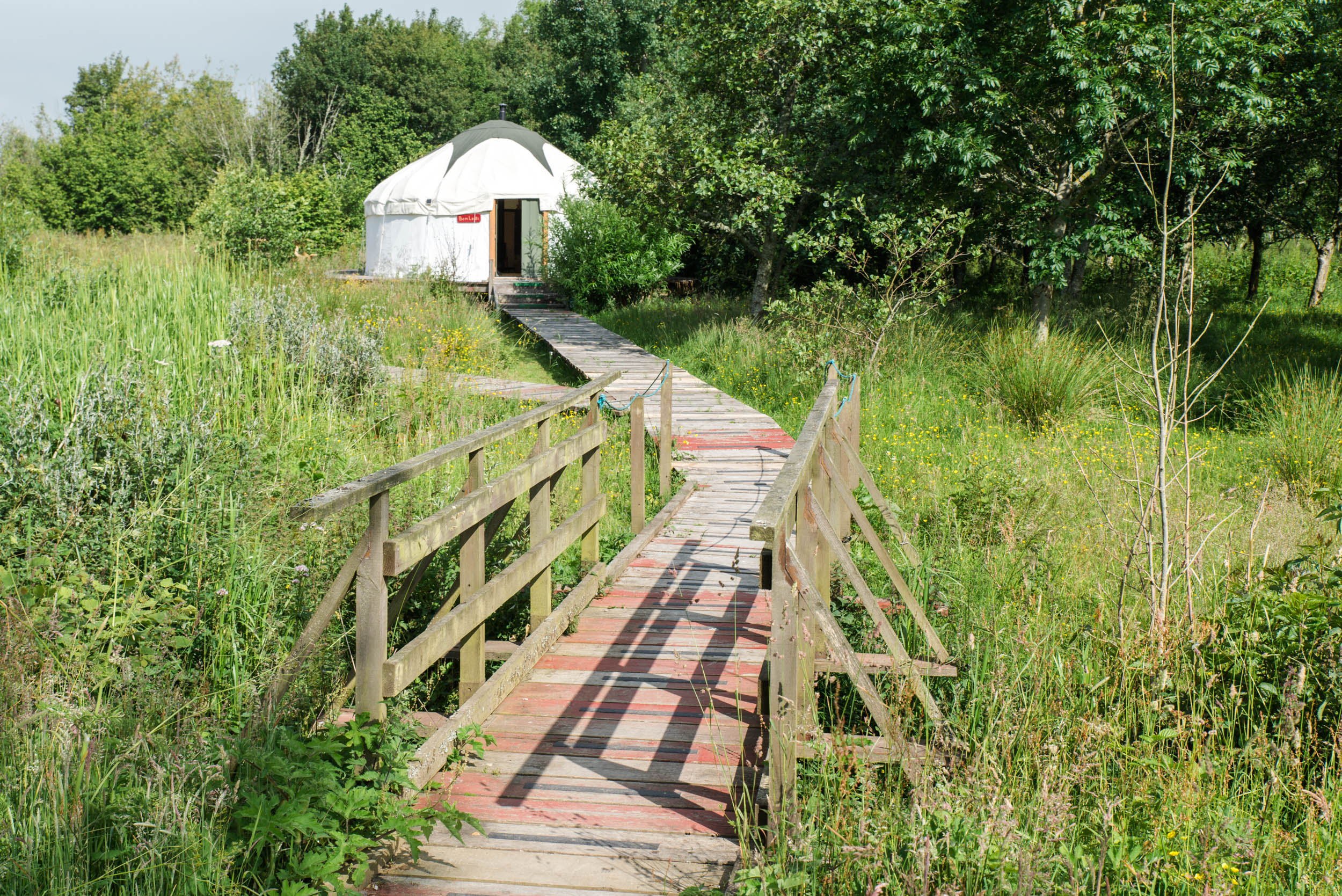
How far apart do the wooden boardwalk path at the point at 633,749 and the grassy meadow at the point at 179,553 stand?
363 mm

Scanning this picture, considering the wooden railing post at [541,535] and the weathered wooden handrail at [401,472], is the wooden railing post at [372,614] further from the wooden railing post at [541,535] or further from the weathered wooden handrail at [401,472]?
the wooden railing post at [541,535]

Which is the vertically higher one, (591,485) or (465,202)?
(465,202)

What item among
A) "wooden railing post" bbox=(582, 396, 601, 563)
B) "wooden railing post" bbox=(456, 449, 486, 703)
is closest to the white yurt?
"wooden railing post" bbox=(582, 396, 601, 563)

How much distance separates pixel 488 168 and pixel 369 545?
64.1ft

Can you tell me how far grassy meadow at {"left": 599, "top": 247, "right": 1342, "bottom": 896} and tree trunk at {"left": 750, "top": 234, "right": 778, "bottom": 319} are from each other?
267 inches

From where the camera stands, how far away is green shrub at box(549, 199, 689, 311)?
17875 millimetres

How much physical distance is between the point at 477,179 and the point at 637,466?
1651cm

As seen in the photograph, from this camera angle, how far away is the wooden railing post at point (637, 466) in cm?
596

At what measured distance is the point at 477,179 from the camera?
21047 mm

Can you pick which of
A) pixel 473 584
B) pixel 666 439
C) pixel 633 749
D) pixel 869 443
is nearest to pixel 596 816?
pixel 633 749

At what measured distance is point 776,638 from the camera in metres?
2.57

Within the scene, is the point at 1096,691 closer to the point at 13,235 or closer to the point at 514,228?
the point at 13,235

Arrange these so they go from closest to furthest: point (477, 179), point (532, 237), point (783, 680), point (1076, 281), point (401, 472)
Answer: point (783, 680), point (401, 472), point (1076, 281), point (477, 179), point (532, 237)

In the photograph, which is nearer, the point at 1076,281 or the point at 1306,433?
the point at 1306,433
